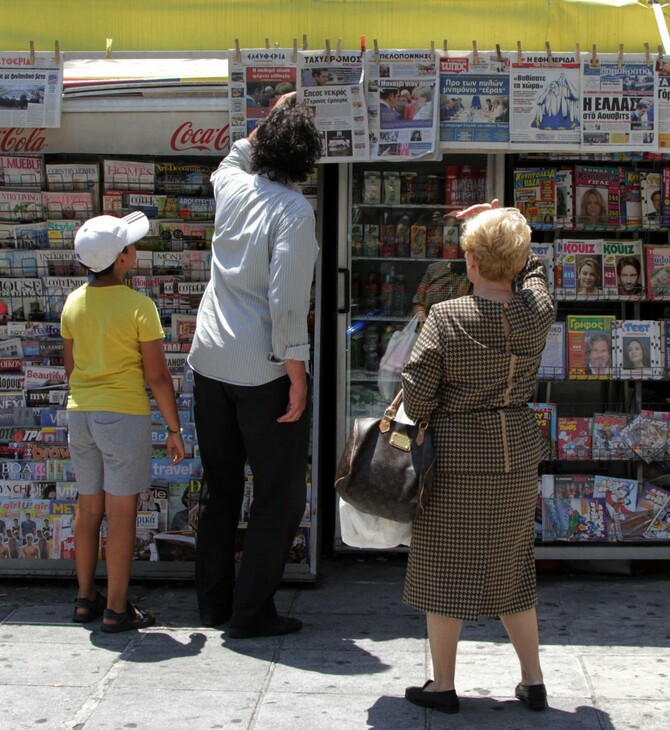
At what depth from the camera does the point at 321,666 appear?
12.7 feet

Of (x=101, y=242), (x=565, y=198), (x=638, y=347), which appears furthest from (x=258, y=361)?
(x=638, y=347)

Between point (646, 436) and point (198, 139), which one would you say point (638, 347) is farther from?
point (198, 139)

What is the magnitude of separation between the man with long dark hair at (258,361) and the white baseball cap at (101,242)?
384 millimetres

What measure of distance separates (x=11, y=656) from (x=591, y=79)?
3342 mm

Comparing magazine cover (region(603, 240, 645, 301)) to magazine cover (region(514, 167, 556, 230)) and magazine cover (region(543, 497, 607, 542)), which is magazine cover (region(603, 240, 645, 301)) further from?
magazine cover (region(543, 497, 607, 542))

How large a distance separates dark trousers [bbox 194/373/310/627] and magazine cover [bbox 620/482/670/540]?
5.84ft

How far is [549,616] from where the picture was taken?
14.7 ft

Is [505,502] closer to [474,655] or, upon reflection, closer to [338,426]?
[474,655]

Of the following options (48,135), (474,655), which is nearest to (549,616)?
(474,655)

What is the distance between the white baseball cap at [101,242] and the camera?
401cm

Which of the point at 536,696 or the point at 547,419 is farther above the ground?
the point at 547,419

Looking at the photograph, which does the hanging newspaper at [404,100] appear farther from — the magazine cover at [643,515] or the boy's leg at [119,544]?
the magazine cover at [643,515]

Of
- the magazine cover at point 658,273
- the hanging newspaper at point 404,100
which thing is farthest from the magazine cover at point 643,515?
the hanging newspaper at point 404,100

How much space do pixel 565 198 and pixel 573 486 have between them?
55.6 inches
